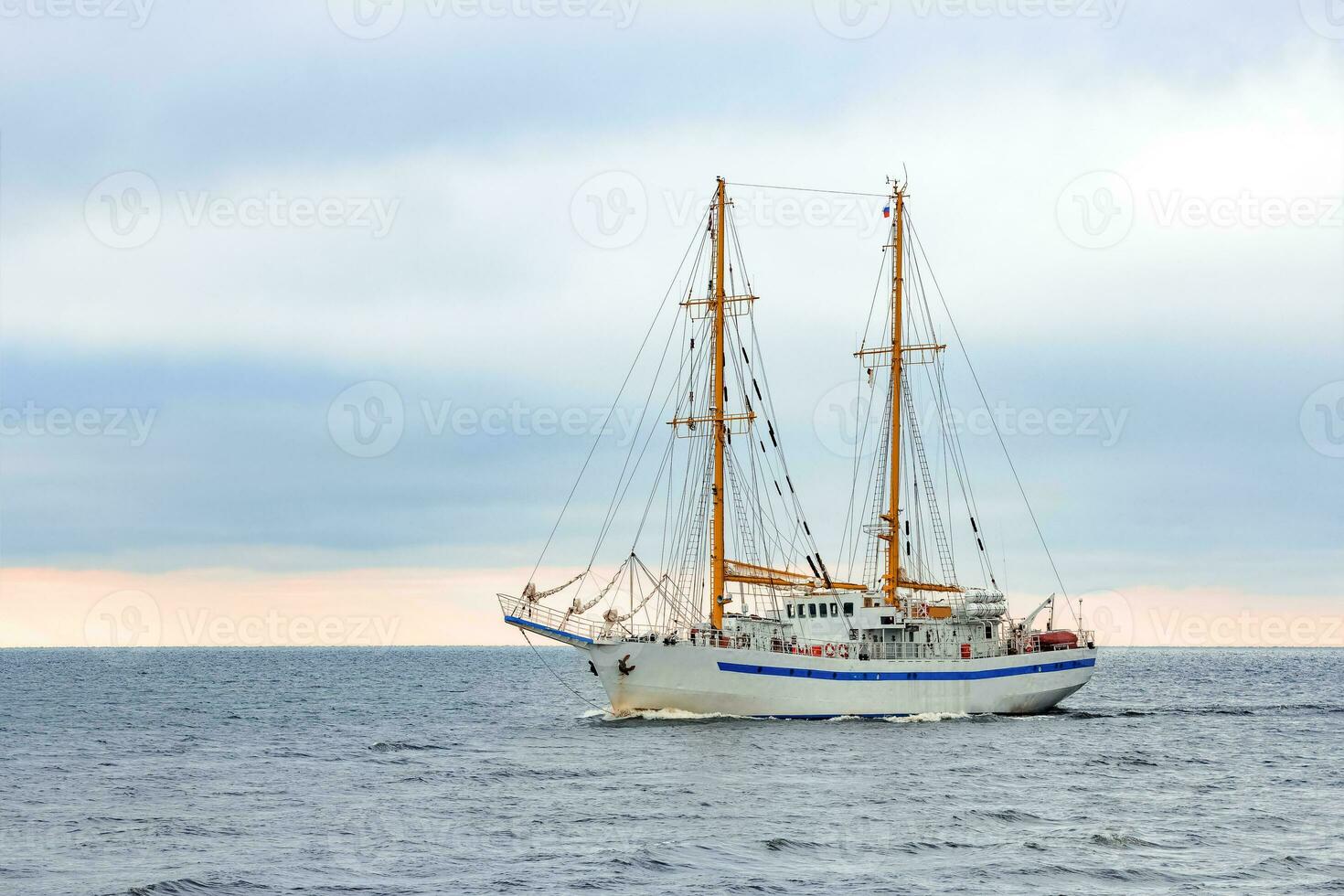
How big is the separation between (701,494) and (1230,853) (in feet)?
128

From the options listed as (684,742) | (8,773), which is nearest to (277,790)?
(8,773)

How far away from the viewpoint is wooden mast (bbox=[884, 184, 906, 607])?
8081cm

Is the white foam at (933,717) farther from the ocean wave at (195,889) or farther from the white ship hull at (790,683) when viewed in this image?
the ocean wave at (195,889)

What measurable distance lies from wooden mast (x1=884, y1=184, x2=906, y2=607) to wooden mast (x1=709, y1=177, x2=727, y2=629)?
12420mm

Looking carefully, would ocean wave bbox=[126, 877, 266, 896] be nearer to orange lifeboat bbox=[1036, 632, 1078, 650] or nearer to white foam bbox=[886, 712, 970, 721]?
white foam bbox=[886, 712, 970, 721]

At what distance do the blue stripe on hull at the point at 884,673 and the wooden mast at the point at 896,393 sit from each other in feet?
28.3

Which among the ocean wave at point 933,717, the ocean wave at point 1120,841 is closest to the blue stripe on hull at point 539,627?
the ocean wave at point 933,717

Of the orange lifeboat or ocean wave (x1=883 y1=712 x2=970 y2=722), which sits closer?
ocean wave (x1=883 y1=712 x2=970 y2=722)

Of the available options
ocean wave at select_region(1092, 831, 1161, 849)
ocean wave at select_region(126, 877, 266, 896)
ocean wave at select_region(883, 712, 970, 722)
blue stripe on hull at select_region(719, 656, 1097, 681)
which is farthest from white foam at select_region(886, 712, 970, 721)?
ocean wave at select_region(126, 877, 266, 896)

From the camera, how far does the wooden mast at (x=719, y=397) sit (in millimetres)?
72312

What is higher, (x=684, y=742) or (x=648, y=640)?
(x=648, y=640)

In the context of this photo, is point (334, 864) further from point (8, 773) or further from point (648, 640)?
point (648, 640)

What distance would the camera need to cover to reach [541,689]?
13612 cm

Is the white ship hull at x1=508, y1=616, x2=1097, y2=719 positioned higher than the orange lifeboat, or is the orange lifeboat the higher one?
the orange lifeboat
